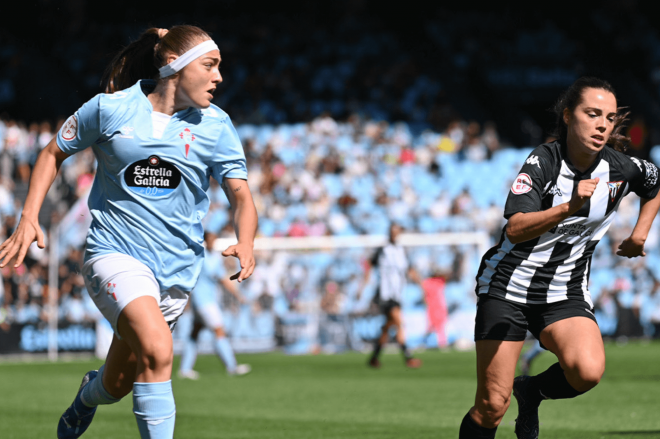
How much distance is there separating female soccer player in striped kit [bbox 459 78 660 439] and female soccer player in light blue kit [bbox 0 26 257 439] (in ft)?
4.71

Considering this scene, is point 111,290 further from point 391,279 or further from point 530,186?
point 391,279

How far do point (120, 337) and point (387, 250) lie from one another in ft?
39.5

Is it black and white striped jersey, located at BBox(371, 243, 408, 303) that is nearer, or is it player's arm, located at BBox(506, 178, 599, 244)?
player's arm, located at BBox(506, 178, 599, 244)

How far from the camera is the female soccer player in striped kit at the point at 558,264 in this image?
534 cm

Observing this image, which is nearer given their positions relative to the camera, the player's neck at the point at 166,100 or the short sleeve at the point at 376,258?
the player's neck at the point at 166,100

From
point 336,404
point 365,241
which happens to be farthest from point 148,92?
point 365,241

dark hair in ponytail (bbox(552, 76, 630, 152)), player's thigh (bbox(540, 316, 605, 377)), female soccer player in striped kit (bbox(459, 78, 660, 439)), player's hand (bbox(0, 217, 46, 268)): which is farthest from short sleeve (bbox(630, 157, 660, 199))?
player's hand (bbox(0, 217, 46, 268))

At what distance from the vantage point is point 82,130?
5.15 metres

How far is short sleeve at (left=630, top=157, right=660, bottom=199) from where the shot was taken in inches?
227

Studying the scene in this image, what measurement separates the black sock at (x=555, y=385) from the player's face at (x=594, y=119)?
4.31 ft

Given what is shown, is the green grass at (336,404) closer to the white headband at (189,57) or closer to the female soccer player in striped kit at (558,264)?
the female soccer player in striped kit at (558,264)

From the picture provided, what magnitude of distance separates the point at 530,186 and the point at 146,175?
6.75ft

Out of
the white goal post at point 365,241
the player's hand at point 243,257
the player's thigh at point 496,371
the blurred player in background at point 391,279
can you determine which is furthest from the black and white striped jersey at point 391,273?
the player's hand at point 243,257

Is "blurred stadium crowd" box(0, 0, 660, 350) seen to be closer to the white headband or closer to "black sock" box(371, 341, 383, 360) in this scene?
"black sock" box(371, 341, 383, 360)
